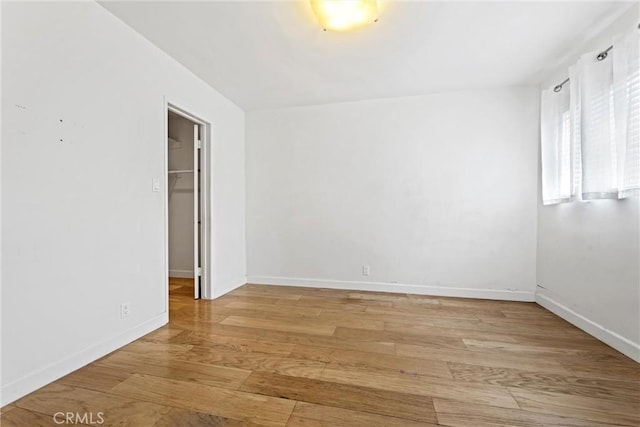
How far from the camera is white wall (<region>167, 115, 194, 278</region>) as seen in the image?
14.1 feet

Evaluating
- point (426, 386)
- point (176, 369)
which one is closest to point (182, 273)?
point (176, 369)

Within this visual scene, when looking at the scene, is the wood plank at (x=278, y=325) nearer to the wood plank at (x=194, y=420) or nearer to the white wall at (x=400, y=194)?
the wood plank at (x=194, y=420)

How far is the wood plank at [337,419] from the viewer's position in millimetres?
1265

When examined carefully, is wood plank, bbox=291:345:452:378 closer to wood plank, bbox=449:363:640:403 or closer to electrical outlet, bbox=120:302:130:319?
wood plank, bbox=449:363:640:403

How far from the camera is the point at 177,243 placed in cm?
438

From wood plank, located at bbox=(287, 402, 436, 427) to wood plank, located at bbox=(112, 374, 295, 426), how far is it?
6cm

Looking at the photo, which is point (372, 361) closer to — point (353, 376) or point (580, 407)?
point (353, 376)

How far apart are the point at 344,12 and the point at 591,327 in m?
3.04

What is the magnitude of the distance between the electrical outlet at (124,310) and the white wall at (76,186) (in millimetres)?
37

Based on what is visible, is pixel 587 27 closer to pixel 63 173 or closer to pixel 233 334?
pixel 233 334

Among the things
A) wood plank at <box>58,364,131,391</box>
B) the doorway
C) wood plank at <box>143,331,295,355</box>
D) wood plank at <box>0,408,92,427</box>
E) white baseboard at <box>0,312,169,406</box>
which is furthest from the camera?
the doorway

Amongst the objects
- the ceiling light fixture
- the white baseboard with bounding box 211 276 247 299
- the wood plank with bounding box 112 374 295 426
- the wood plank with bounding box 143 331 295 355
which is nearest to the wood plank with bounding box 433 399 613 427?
the wood plank with bounding box 112 374 295 426

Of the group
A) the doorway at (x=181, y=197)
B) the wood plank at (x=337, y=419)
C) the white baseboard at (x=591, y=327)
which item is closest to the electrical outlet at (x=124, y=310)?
the wood plank at (x=337, y=419)

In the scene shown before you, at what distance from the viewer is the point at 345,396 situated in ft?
4.79
